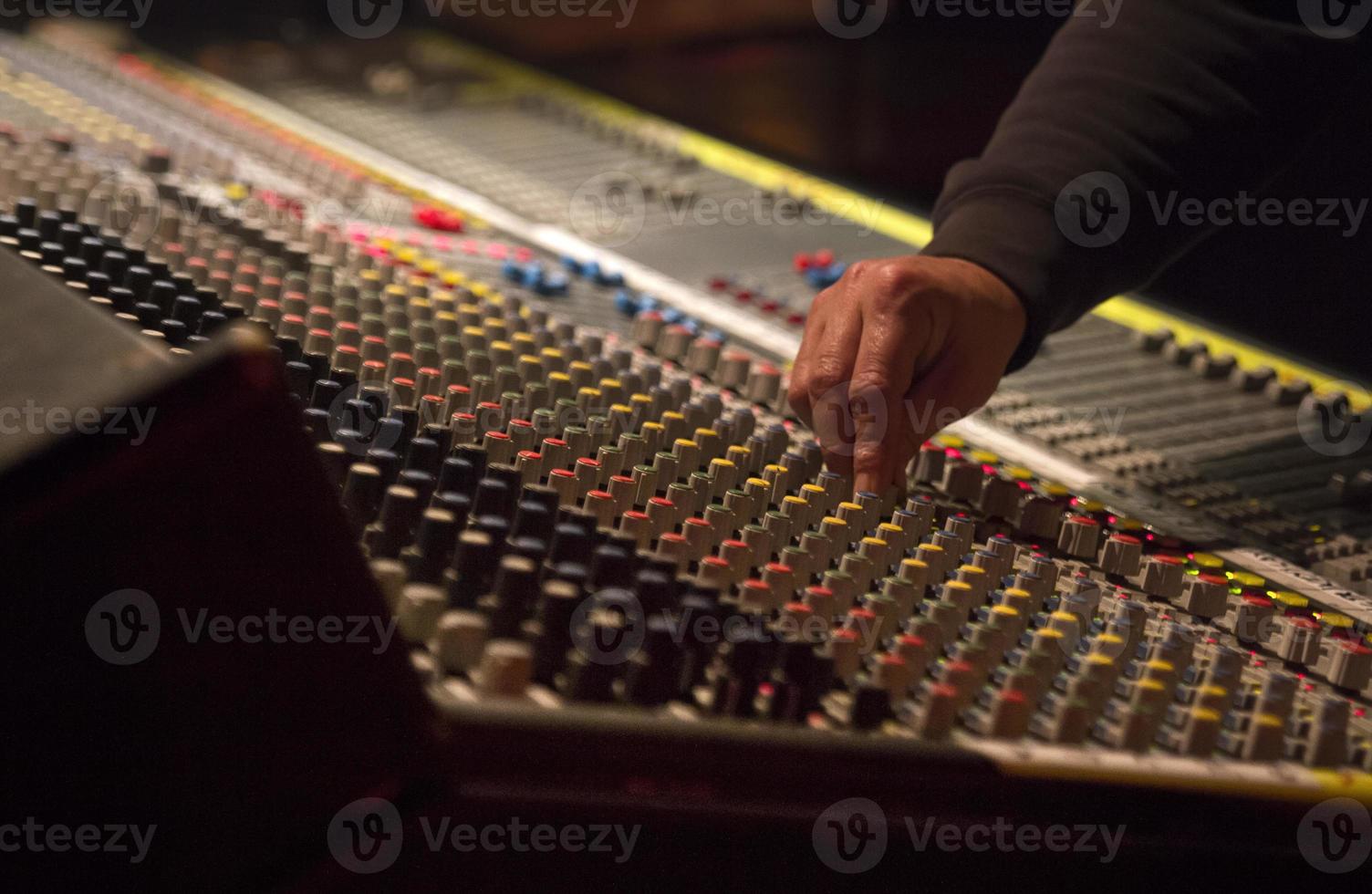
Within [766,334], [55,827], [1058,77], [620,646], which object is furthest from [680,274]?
[55,827]

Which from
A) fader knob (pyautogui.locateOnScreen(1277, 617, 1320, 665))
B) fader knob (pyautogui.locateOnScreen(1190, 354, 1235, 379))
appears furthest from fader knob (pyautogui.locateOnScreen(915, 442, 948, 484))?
fader knob (pyautogui.locateOnScreen(1190, 354, 1235, 379))

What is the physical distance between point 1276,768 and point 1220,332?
117 cm

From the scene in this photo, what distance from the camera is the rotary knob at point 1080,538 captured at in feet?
4.42

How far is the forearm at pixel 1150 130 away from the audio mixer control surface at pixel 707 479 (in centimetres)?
23

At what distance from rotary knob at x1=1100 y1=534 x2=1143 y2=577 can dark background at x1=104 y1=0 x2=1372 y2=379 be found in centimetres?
126

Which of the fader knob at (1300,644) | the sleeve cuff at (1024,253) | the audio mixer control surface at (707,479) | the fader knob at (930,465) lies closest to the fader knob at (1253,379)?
the audio mixer control surface at (707,479)

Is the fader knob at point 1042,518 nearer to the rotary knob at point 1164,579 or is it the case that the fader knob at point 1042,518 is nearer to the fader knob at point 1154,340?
the rotary knob at point 1164,579

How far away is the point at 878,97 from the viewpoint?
333cm

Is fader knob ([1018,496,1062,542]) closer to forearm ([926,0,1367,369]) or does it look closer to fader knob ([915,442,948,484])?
fader knob ([915,442,948,484])

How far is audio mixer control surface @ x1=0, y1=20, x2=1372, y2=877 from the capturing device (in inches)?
36.7

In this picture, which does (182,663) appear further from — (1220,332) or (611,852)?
(1220,332)

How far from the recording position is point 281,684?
2.75 feet

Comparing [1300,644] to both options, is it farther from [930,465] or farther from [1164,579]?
[930,465]

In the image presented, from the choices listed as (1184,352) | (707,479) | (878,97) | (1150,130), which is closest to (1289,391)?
(1184,352)
